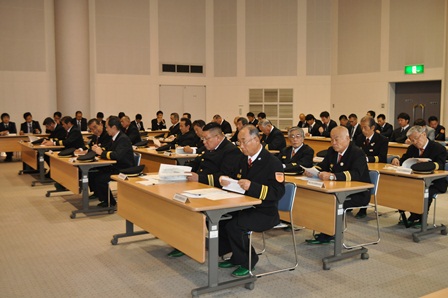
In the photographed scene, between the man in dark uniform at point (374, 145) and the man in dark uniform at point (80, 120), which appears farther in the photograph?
the man in dark uniform at point (80, 120)

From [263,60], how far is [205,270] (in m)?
14.0

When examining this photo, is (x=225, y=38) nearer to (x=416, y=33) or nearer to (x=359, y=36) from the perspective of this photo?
(x=359, y=36)

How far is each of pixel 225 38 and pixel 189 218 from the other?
48.3ft

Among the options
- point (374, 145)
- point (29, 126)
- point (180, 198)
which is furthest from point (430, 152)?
point (29, 126)

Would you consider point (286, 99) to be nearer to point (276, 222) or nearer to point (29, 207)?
point (29, 207)

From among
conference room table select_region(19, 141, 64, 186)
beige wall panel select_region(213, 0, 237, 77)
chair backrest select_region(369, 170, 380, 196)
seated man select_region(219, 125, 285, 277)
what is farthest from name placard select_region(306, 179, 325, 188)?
beige wall panel select_region(213, 0, 237, 77)

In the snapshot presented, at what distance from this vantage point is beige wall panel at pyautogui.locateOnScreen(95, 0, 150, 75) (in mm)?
16531

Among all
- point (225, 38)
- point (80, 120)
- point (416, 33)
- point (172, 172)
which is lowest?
point (172, 172)

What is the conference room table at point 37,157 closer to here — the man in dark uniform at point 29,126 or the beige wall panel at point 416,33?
the man in dark uniform at point 29,126

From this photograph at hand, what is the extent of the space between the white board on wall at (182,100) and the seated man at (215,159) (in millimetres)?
12205

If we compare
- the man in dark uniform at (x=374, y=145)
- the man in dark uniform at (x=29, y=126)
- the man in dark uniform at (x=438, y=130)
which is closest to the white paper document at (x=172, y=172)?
the man in dark uniform at (x=374, y=145)

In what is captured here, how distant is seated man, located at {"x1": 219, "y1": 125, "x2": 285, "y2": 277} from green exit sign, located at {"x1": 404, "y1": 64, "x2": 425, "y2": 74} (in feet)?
40.0

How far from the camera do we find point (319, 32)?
17.6 meters

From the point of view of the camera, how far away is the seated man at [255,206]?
4395 mm
